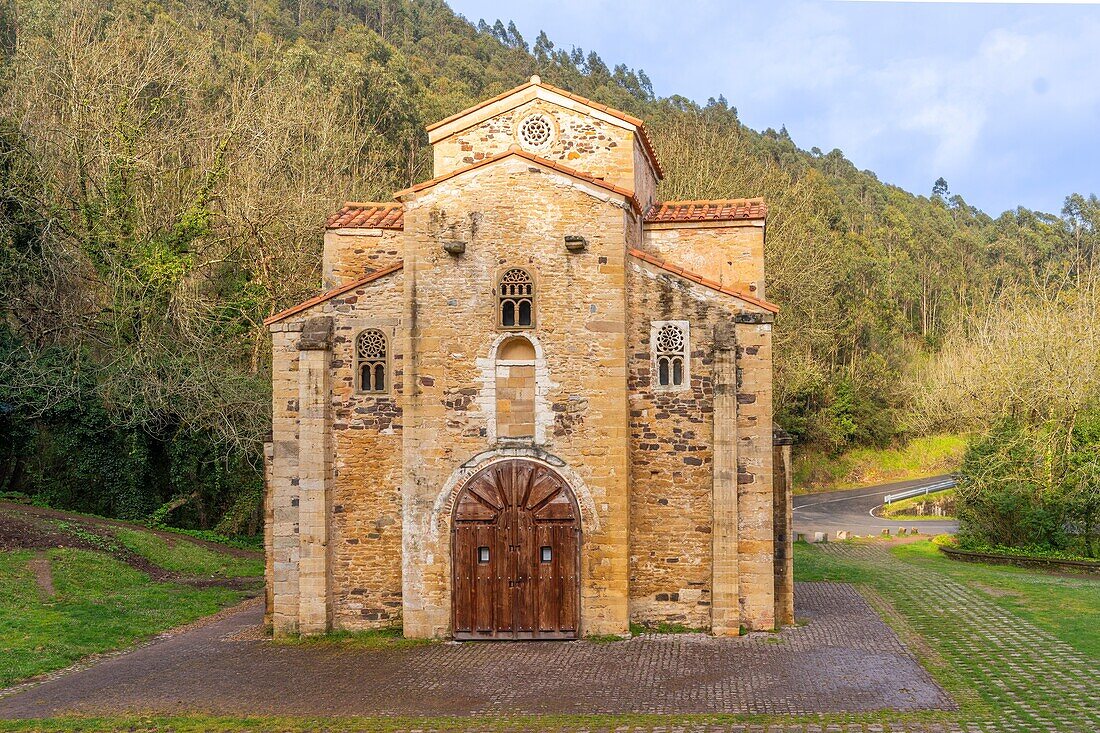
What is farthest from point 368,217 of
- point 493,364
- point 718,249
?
point 718,249

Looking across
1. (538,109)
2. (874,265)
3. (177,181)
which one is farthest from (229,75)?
(874,265)

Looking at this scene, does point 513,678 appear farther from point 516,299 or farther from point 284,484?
point 516,299

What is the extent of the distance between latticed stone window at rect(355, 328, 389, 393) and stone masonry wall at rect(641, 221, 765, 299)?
533 cm

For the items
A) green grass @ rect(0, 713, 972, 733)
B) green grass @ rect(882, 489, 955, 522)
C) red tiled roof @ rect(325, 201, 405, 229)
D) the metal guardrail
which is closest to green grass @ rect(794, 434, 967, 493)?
the metal guardrail

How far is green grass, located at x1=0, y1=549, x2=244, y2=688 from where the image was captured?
14617 mm

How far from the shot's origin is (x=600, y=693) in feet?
38.6

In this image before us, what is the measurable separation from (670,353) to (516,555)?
13.8 feet

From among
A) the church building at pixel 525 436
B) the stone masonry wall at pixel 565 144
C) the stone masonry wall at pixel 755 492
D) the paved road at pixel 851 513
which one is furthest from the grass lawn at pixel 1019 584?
the stone masonry wall at pixel 565 144

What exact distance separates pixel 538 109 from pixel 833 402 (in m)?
36.0

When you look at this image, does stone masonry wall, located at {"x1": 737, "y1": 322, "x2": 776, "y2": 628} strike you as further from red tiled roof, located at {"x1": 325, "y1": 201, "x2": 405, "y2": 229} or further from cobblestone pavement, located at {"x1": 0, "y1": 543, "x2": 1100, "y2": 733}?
red tiled roof, located at {"x1": 325, "y1": 201, "x2": 405, "y2": 229}

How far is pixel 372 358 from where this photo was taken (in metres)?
15.7

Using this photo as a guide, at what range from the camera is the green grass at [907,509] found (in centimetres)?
3858

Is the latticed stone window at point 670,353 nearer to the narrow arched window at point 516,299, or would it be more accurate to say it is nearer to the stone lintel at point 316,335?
the narrow arched window at point 516,299

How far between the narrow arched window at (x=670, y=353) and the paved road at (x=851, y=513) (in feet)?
61.8
